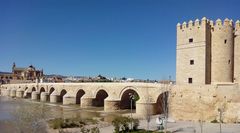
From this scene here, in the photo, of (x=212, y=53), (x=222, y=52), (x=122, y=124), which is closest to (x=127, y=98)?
(x=212, y=53)

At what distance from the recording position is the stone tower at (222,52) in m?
22.9

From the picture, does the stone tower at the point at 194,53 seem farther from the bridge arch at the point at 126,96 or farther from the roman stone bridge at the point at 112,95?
the bridge arch at the point at 126,96

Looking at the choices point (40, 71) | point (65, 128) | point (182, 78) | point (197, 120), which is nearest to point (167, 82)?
point (182, 78)

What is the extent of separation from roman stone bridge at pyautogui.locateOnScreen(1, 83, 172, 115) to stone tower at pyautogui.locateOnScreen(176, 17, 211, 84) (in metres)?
2.16

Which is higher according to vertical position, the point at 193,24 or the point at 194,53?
the point at 193,24

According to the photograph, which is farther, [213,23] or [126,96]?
[126,96]

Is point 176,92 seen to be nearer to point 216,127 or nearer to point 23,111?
point 216,127

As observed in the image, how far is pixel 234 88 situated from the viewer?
19.3 meters

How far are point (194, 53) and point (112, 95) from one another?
13459 mm

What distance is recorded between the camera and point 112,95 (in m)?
33.6

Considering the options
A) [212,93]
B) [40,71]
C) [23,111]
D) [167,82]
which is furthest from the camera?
[40,71]

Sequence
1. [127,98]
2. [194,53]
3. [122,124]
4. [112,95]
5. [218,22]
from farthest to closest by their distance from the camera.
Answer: [127,98]
[112,95]
[194,53]
[218,22]
[122,124]

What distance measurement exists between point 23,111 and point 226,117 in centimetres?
1392

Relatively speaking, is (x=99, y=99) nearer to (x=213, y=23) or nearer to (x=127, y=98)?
(x=127, y=98)
